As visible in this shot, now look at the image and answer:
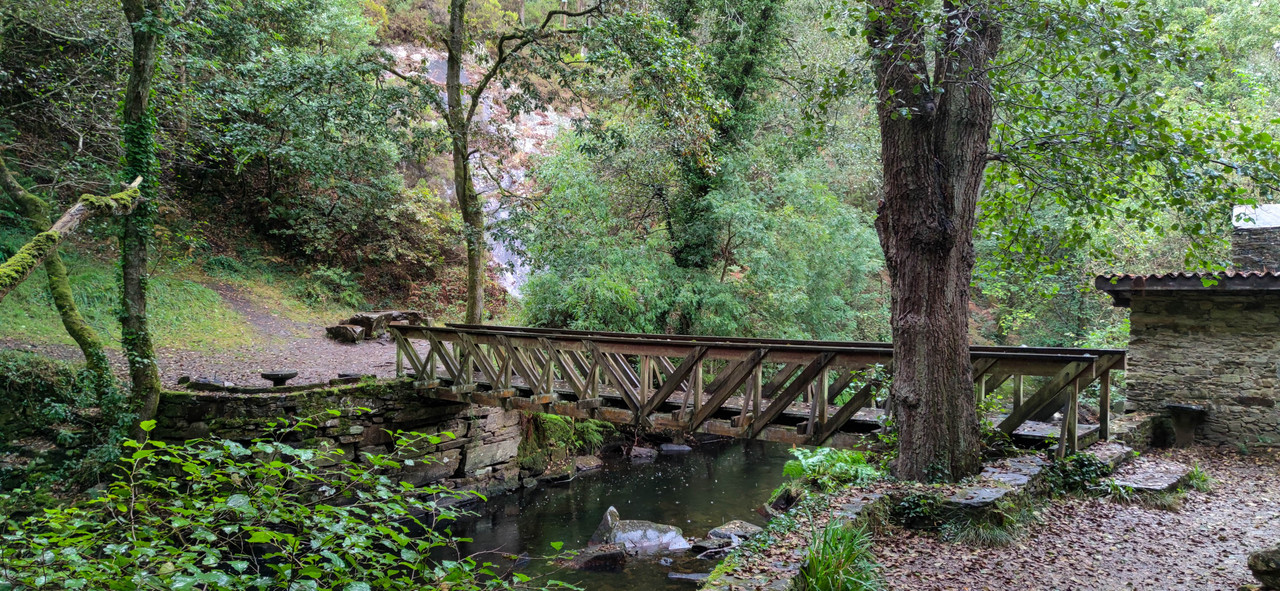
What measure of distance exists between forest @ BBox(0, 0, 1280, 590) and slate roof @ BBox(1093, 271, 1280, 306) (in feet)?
1.88

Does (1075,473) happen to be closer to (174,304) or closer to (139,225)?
(139,225)

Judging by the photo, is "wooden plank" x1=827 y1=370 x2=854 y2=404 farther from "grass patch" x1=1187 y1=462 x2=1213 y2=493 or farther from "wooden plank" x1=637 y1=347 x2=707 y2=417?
"grass patch" x1=1187 y1=462 x2=1213 y2=493

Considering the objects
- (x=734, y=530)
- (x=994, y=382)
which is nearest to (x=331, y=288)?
(x=734, y=530)

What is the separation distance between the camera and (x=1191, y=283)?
26.9 feet

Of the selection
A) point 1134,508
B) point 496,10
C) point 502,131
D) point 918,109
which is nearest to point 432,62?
point 496,10

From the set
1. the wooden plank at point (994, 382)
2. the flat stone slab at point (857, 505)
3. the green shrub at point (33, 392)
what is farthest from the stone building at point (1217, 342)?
the green shrub at point (33, 392)

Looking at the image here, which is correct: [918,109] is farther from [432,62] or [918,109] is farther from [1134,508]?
[432,62]

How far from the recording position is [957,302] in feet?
16.9

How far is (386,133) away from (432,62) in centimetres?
1573

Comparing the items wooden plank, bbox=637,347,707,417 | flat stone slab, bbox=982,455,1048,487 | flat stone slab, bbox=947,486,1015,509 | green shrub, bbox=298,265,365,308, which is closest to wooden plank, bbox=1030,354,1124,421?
flat stone slab, bbox=982,455,1048,487

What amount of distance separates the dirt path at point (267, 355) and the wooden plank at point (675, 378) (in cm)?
565

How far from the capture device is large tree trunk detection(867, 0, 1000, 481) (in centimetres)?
496

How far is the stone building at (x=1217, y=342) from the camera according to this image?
8227 mm

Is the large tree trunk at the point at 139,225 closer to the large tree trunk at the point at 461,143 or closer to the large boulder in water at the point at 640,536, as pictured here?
the large tree trunk at the point at 461,143
